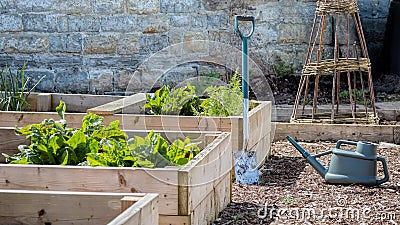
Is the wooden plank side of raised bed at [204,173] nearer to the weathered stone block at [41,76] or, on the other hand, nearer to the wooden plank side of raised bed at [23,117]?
the wooden plank side of raised bed at [23,117]

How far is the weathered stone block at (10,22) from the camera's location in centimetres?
823

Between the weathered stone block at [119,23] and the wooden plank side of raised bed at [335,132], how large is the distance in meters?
2.61

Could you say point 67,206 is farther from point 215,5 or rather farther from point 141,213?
point 215,5

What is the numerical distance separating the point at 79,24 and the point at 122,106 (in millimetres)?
3160

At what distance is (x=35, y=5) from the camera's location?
8203mm

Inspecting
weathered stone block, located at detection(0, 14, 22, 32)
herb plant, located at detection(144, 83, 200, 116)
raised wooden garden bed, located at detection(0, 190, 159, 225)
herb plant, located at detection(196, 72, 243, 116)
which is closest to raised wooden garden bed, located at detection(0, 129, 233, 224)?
raised wooden garden bed, located at detection(0, 190, 159, 225)

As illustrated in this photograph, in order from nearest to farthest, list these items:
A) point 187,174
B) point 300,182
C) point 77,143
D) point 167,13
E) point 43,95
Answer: point 187,174, point 77,143, point 300,182, point 43,95, point 167,13

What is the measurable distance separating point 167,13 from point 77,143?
4616 millimetres

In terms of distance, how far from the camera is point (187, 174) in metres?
3.29

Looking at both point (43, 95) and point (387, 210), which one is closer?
point (387, 210)

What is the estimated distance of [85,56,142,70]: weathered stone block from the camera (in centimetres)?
825

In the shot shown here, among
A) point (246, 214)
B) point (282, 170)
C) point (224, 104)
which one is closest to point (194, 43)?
point (224, 104)

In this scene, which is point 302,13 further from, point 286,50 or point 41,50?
point 41,50

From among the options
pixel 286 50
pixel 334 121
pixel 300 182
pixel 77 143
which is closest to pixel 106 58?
pixel 286 50
